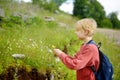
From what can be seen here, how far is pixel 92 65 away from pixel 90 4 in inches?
998

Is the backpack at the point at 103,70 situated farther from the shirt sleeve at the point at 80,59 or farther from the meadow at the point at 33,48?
the meadow at the point at 33,48

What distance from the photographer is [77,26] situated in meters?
4.52

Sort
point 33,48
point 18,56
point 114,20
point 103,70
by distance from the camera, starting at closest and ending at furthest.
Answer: point 103,70 < point 18,56 < point 33,48 < point 114,20

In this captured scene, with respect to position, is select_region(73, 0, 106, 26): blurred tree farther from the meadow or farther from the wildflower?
the wildflower

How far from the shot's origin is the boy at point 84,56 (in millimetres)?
4363

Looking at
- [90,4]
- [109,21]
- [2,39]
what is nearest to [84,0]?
[90,4]

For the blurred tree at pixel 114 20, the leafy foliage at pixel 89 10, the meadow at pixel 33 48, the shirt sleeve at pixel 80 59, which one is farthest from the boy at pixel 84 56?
the leafy foliage at pixel 89 10

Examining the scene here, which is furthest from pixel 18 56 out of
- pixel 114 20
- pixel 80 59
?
pixel 114 20

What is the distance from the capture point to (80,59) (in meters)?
4.37

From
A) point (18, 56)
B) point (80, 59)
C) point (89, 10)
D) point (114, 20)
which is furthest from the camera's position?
point (89, 10)

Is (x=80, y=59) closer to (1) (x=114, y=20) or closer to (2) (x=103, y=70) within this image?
(2) (x=103, y=70)

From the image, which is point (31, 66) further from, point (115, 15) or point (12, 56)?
point (115, 15)

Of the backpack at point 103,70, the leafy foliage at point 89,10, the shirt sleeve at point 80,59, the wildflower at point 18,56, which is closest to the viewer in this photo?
the shirt sleeve at point 80,59

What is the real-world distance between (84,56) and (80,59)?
0.06 m
